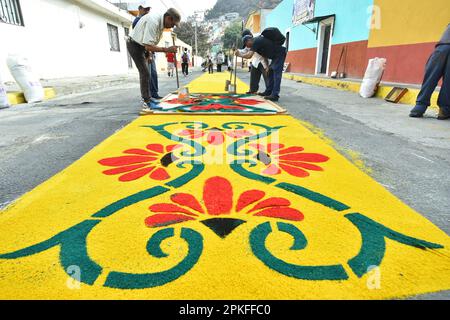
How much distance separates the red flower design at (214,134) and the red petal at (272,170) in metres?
0.59

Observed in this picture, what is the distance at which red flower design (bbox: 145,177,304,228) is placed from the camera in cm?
110

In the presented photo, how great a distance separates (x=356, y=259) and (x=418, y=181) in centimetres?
91

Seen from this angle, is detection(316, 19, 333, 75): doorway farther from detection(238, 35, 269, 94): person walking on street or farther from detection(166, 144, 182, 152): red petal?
detection(166, 144, 182, 152): red petal

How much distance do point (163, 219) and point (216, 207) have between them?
0.74ft

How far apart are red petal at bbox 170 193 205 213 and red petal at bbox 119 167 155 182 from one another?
318 millimetres

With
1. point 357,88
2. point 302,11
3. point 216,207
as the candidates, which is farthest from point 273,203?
point 302,11

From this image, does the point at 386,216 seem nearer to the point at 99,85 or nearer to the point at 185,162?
the point at 185,162

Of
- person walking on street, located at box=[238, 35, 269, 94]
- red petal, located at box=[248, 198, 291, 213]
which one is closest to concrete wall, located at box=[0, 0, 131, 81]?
person walking on street, located at box=[238, 35, 269, 94]

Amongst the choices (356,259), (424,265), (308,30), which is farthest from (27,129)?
(308,30)

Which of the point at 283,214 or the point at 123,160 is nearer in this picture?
the point at 283,214

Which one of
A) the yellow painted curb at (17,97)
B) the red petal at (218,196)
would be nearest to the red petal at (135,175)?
the red petal at (218,196)

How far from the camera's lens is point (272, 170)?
5.22ft

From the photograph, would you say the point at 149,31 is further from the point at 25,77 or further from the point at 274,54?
the point at 25,77

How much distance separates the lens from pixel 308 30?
40.0ft
